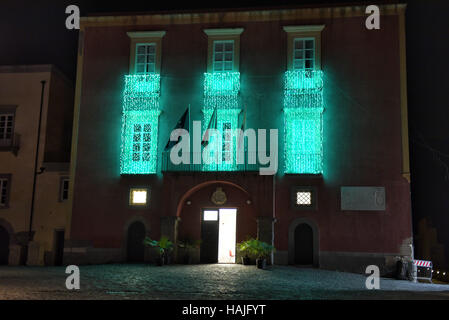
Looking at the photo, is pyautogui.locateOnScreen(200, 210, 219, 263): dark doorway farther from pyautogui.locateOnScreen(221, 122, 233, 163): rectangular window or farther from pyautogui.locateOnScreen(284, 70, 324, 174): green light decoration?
pyautogui.locateOnScreen(284, 70, 324, 174): green light decoration

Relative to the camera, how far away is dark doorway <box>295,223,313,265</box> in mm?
22984

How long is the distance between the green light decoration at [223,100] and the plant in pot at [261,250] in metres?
4.04

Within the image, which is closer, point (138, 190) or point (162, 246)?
point (162, 246)

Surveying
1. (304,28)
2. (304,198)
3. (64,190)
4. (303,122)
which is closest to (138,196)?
(64,190)

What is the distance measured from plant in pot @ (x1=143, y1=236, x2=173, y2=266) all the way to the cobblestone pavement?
58cm

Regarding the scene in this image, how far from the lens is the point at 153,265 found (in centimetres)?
2238

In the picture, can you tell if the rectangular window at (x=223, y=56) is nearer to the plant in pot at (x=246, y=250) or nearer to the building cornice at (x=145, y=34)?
the building cornice at (x=145, y=34)

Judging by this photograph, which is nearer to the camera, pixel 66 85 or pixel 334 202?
pixel 334 202

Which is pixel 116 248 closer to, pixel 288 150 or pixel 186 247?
pixel 186 247

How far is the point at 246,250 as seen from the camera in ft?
72.9

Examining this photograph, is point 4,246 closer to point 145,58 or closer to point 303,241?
point 145,58

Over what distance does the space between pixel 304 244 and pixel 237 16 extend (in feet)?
34.2
